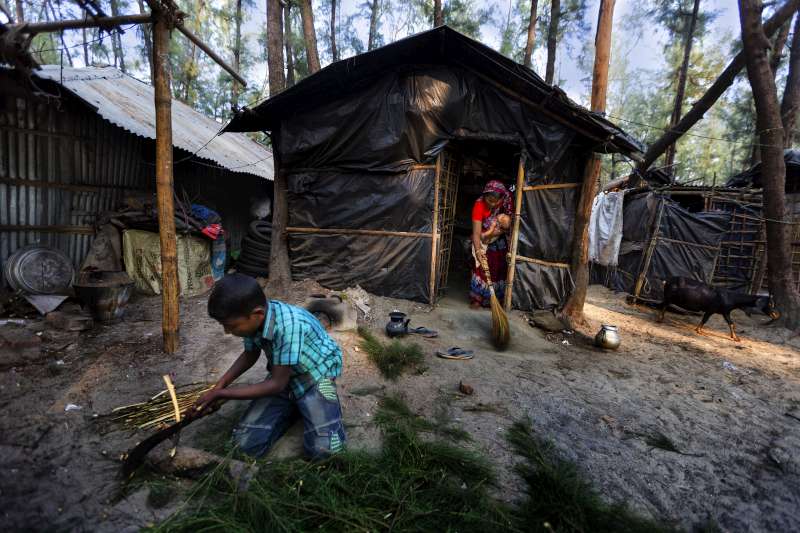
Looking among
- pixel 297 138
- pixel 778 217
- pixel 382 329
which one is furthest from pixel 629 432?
pixel 778 217

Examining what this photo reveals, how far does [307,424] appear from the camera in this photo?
2.31m

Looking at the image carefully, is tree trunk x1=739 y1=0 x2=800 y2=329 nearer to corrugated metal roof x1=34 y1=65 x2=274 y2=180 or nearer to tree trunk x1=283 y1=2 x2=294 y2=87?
corrugated metal roof x1=34 y1=65 x2=274 y2=180

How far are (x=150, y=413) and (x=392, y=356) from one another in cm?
227

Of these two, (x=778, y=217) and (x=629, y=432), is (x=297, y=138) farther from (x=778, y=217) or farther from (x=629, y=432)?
(x=778, y=217)

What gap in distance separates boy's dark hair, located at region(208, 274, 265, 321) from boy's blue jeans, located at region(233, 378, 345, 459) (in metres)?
0.75

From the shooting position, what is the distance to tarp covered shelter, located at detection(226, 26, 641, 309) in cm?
549

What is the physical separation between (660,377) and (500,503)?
3.58m

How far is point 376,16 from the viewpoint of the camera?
19.5m

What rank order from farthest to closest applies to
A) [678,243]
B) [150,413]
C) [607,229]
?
[607,229] → [678,243] → [150,413]


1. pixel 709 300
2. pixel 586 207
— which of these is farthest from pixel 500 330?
pixel 709 300

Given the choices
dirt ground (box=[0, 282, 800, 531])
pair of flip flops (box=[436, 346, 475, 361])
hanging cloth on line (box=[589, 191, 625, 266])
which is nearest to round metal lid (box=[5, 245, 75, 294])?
dirt ground (box=[0, 282, 800, 531])

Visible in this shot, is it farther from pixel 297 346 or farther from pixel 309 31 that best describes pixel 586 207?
pixel 309 31

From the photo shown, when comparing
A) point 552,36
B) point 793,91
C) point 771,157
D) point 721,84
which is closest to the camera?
point 771,157

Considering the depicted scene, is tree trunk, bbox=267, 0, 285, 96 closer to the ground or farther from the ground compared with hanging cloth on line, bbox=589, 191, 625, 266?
farther from the ground
